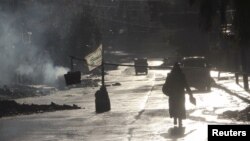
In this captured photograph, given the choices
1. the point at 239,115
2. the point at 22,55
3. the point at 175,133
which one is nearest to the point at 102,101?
the point at 239,115

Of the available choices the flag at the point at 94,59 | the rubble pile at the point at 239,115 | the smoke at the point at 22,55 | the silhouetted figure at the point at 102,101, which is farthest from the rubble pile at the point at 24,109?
the smoke at the point at 22,55

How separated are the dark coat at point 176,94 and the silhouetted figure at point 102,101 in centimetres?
744

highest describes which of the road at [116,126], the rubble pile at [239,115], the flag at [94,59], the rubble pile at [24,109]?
the flag at [94,59]

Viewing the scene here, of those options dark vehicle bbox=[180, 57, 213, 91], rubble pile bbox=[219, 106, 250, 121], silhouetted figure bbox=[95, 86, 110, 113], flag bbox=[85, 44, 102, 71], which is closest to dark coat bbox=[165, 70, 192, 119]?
rubble pile bbox=[219, 106, 250, 121]

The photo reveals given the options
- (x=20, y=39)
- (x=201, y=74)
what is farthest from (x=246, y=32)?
(x=20, y=39)

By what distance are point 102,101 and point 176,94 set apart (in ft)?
26.3

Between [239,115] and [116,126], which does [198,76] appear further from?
[116,126]

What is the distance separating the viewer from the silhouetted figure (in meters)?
24.5

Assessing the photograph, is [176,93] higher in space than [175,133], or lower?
higher

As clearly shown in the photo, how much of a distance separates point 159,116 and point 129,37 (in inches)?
4579

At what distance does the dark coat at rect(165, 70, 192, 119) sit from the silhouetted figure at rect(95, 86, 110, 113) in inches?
293

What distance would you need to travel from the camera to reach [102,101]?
2483cm

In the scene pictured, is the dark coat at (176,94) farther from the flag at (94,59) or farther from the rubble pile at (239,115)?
the flag at (94,59)

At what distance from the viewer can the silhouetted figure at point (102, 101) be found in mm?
24469
